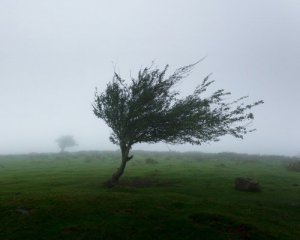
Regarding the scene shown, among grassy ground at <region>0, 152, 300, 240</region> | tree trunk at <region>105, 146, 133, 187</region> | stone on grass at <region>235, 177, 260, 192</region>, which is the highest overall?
tree trunk at <region>105, 146, 133, 187</region>

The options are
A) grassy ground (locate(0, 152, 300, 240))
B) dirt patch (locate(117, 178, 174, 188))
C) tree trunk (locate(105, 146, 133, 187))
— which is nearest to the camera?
grassy ground (locate(0, 152, 300, 240))

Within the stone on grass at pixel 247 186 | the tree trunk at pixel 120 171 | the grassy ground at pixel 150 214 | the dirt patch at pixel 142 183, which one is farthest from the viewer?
the dirt patch at pixel 142 183

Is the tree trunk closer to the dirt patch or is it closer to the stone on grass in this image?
the dirt patch

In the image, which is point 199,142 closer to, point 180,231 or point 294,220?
point 294,220

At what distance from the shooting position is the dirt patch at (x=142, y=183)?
1538 inches

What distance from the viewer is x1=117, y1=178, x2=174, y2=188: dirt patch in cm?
3908

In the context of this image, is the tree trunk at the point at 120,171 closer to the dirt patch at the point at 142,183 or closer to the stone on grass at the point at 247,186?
the dirt patch at the point at 142,183

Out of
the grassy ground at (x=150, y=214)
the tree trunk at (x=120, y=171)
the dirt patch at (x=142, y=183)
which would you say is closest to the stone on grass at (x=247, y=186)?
the grassy ground at (x=150, y=214)

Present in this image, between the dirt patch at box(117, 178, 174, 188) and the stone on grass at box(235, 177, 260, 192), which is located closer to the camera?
the stone on grass at box(235, 177, 260, 192)

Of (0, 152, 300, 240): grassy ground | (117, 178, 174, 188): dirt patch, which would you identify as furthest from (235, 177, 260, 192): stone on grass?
(117, 178, 174, 188): dirt patch

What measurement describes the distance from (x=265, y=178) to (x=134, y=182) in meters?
21.6

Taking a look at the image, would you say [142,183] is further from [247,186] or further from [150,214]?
[150,214]

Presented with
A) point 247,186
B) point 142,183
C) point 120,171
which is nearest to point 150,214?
point 120,171

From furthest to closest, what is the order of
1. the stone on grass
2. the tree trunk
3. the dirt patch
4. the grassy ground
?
the dirt patch, the tree trunk, the stone on grass, the grassy ground
